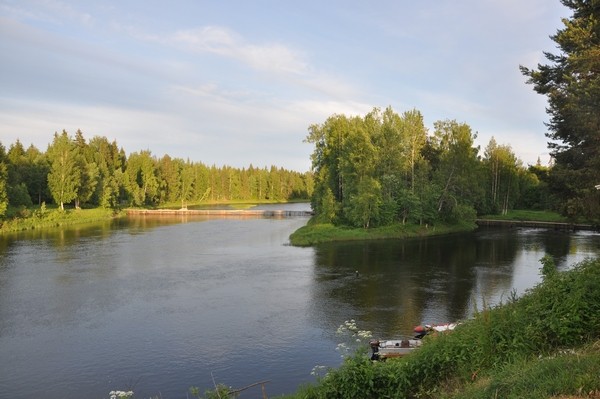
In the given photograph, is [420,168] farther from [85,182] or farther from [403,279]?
[85,182]

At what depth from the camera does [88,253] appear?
55.8m

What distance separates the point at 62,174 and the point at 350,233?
67.0m

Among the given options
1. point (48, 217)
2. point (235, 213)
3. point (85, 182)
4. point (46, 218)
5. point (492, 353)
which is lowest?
point (492, 353)

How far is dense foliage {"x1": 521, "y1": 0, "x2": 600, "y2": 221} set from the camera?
75.8 ft

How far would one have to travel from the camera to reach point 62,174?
98.9 meters

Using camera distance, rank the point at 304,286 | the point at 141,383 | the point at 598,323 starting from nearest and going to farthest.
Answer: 1. the point at 598,323
2. the point at 141,383
3. the point at 304,286

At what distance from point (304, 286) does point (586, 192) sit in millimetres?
22813

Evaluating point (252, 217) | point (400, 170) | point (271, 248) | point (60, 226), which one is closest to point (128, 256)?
point (271, 248)

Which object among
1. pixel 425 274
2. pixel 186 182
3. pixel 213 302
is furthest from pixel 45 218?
pixel 186 182

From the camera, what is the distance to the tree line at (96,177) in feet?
323

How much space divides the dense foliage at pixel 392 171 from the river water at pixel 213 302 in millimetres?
10837

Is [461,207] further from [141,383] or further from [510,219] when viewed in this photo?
[141,383]

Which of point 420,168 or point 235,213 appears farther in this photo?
point 235,213

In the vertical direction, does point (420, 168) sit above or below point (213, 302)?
above
